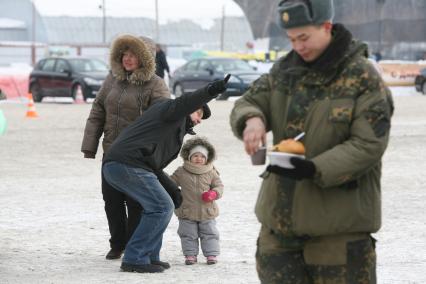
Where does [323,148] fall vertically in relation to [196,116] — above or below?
above

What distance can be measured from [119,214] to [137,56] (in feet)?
3.56

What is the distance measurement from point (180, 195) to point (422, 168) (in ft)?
22.5

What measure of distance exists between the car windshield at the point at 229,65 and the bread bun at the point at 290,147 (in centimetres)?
2972

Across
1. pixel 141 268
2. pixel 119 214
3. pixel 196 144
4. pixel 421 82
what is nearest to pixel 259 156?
pixel 141 268

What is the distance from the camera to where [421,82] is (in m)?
37.5

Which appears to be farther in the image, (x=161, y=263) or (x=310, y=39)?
(x=161, y=263)

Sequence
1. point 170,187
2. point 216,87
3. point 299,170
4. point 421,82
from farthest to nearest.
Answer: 1. point 421,82
2. point 170,187
3. point 216,87
4. point 299,170

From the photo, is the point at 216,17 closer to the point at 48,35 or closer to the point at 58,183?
the point at 48,35

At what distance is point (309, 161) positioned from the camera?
3965 millimetres

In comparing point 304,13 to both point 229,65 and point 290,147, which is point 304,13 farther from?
point 229,65

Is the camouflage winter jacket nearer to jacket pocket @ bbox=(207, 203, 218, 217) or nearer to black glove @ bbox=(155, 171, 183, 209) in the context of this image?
black glove @ bbox=(155, 171, 183, 209)

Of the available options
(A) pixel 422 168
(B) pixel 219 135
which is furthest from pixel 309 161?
(B) pixel 219 135

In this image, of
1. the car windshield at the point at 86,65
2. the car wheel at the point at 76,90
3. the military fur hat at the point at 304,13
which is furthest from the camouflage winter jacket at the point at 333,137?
the car windshield at the point at 86,65

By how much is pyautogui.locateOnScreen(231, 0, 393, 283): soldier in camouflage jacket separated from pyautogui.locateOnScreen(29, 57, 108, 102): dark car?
26.7 metres
